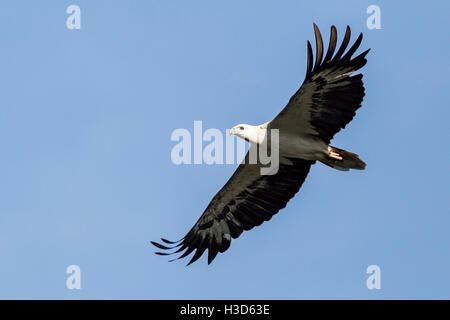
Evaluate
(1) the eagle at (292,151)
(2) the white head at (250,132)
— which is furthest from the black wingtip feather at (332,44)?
(2) the white head at (250,132)

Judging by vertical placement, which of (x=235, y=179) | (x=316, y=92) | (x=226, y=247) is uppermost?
(x=316, y=92)

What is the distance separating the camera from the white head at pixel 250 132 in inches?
858

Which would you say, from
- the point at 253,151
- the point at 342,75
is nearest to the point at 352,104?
the point at 342,75

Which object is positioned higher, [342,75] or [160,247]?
[342,75]

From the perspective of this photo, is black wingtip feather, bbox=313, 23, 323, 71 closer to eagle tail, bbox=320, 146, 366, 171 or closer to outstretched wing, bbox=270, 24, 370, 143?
outstretched wing, bbox=270, 24, 370, 143

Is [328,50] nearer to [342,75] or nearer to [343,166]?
[342,75]

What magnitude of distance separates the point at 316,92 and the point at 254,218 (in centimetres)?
363

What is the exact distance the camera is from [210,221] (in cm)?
2375

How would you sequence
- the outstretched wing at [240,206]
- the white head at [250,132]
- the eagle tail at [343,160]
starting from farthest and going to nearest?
1. the outstretched wing at [240,206]
2. the white head at [250,132]
3. the eagle tail at [343,160]

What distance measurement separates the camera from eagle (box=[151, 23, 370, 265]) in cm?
2097

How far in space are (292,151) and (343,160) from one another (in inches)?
49.4

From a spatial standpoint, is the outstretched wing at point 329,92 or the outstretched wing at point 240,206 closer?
the outstretched wing at point 329,92

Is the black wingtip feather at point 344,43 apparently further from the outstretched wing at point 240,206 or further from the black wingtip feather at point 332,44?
the outstretched wing at point 240,206

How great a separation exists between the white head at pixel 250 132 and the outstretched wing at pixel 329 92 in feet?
1.19
